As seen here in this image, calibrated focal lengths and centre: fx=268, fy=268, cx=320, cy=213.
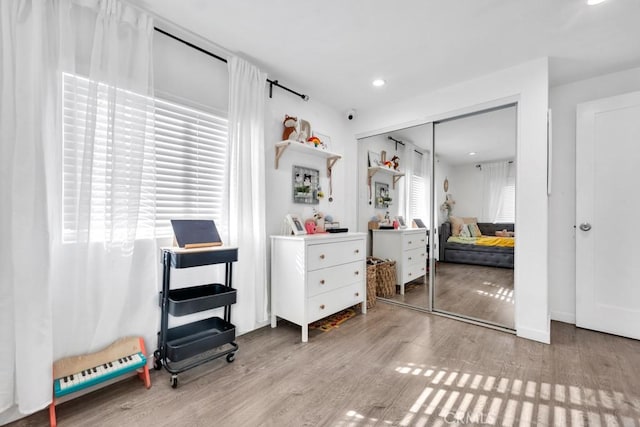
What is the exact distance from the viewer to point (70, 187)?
1574 mm

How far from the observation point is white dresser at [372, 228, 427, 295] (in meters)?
3.18

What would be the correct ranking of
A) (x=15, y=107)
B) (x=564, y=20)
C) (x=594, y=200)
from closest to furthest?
(x=15, y=107)
(x=564, y=20)
(x=594, y=200)

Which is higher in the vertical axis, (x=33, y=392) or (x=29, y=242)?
(x=29, y=242)

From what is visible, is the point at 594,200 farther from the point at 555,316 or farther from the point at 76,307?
the point at 76,307

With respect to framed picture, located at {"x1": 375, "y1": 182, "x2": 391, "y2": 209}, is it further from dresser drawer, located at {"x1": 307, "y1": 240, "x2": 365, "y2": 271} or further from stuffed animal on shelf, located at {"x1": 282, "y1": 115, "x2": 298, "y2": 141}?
stuffed animal on shelf, located at {"x1": 282, "y1": 115, "x2": 298, "y2": 141}

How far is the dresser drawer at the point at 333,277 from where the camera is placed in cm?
242

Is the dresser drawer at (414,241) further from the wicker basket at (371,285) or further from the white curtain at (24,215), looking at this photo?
the white curtain at (24,215)

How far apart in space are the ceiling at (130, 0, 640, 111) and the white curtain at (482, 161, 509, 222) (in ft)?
3.03

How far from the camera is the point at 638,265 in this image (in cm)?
241

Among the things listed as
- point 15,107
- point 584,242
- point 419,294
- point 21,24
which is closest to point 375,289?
point 419,294

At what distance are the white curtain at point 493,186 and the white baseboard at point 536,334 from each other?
3.39 ft

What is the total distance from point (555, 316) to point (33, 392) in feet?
13.9

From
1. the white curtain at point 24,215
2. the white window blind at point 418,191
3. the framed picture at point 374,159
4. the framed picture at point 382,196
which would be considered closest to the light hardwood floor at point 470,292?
the white window blind at point 418,191

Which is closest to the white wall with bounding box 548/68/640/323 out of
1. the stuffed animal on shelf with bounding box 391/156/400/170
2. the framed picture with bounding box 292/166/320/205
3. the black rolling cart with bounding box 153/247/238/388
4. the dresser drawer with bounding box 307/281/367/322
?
the stuffed animal on shelf with bounding box 391/156/400/170
